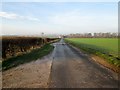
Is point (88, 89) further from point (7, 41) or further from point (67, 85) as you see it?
point (7, 41)

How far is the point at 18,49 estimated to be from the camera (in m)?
28.4

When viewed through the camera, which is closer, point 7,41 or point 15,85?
point 15,85

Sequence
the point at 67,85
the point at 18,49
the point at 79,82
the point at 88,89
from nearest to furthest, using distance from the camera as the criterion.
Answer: the point at 88,89, the point at 67,85, the point at 79,82, the point at 18,49

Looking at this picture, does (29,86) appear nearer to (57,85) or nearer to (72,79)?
(57,85)

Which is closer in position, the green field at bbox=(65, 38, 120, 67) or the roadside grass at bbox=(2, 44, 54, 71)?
the roadside grass at bbox=(2, 44, 54, 71)

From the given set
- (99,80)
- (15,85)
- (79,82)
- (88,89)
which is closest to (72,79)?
(79,82)

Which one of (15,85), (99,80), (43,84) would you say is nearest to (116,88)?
(99,80)

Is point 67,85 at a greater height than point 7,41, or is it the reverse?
point 7,41

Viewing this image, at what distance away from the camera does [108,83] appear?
9.50 m

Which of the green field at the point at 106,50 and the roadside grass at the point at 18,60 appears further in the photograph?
the green field at the point at 106,50

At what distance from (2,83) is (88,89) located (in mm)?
4393

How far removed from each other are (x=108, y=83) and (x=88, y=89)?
5.30 feet

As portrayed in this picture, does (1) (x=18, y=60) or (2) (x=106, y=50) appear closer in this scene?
(1) (x=18, y=60)

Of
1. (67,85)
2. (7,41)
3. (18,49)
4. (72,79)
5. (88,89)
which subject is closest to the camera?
(88,89)
